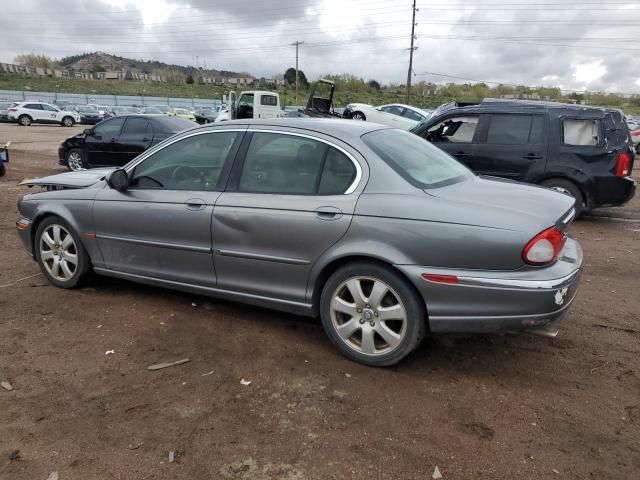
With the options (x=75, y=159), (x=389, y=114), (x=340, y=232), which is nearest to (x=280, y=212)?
(x=340, y=232)

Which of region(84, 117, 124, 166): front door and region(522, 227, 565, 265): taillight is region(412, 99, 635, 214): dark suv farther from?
region(84, 117, 124, 166): front door

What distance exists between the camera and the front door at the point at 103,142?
38.2ft

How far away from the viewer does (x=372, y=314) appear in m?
3.31

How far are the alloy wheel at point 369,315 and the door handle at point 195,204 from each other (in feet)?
4.05

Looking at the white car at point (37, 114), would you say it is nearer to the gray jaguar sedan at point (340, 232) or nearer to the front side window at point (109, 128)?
the front side window at point (109, 128)

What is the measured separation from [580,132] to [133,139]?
8.61 metres

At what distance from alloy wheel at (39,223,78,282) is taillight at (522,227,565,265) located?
366 centimetres

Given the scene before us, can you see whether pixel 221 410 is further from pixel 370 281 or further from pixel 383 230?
pixel 383 230

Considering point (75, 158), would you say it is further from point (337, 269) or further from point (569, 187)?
point (337, 269)

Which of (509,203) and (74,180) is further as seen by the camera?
(74,180)

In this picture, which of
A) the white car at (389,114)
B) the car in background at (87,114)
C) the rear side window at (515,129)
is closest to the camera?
the rear side window at (515,129)

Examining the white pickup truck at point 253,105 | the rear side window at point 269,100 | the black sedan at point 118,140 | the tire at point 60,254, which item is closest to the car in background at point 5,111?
the white pickup truck at point 253,105

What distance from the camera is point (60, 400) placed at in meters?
3.04

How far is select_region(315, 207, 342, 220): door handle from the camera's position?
3342mm
